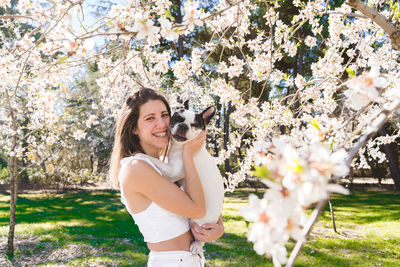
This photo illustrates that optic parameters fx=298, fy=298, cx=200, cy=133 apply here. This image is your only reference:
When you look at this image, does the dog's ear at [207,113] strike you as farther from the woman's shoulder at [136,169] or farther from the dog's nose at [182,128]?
the woman's shoulder at [136,169]

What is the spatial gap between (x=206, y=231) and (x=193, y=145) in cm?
55

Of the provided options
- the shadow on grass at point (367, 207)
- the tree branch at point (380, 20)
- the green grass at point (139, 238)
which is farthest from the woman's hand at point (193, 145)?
the shadow on grass at point (367, 207)

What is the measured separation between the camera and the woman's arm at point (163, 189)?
1.70 m

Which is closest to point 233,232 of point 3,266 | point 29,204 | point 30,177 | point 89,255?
point 89,255

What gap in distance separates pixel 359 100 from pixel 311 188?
0.42 metres

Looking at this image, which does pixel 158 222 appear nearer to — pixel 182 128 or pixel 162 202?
pixel 162 202

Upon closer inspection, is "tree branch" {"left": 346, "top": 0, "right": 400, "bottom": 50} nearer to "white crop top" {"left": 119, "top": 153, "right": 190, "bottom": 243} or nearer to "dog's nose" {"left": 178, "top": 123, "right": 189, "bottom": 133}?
"dog's nose" {"left": 178, "top": 123, "right": 189, "bottom": 133}

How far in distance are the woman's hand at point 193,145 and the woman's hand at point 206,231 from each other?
458 millimetres

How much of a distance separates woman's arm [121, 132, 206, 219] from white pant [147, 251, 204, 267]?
9.2 inches

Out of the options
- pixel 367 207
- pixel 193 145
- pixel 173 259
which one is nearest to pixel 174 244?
pixel 173 259

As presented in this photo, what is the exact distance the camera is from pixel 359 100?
0.84 metres

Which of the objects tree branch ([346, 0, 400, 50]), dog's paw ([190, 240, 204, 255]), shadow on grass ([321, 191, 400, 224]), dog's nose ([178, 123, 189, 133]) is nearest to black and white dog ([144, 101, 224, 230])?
dog's nose ([178, 123, 189, 133])

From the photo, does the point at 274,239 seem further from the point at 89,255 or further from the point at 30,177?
the point at 30,177

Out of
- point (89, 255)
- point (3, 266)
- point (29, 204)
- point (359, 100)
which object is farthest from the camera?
point (29, 204)
